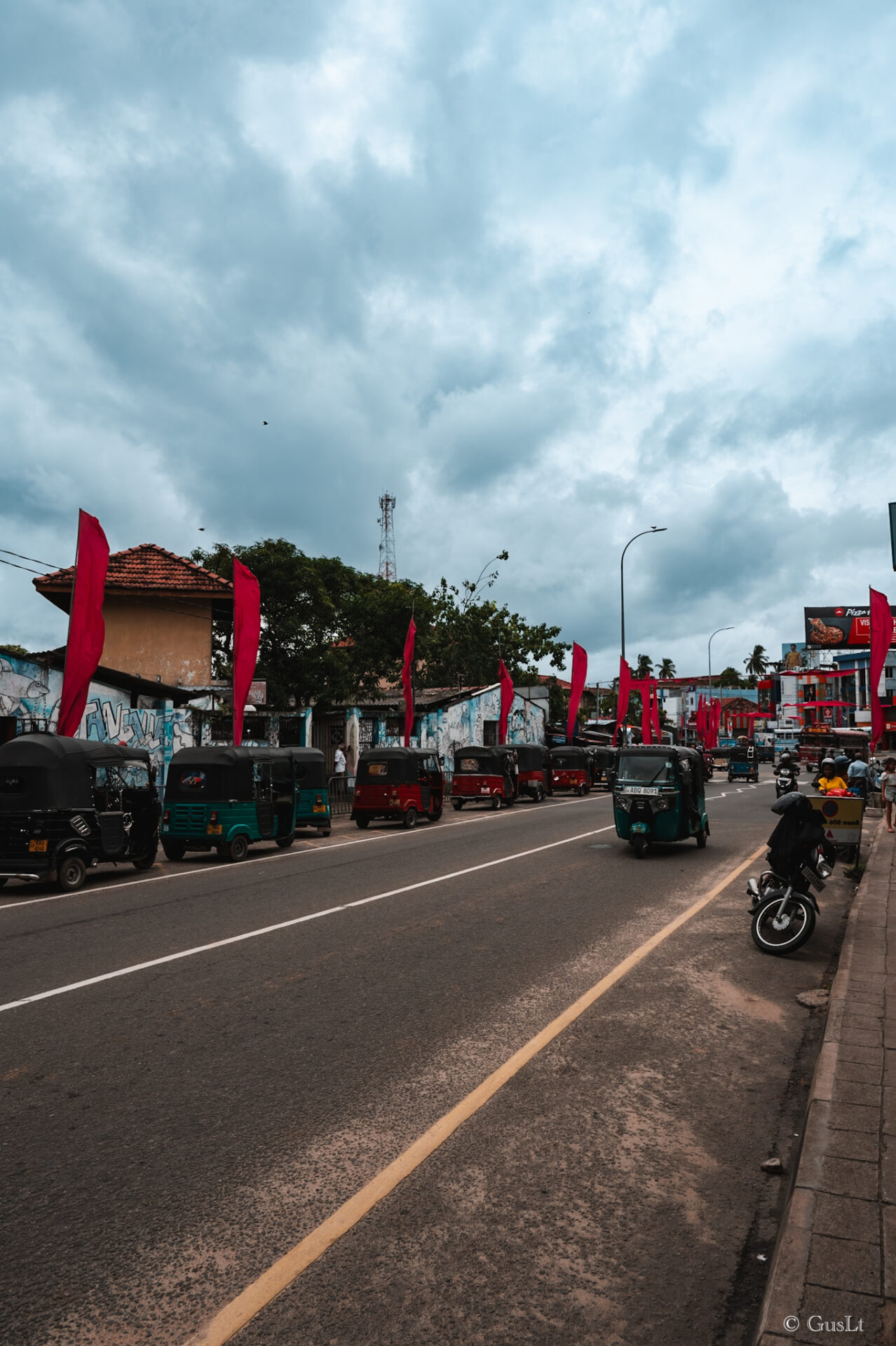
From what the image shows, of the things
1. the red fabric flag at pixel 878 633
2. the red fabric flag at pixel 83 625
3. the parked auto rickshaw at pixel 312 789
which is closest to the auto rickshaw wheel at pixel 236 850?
the parked auto rickshaw at pixel 312 789

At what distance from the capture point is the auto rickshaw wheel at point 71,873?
1251 centimetres

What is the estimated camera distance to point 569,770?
3469 cm

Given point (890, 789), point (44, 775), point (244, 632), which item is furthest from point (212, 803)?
point (890, 789)

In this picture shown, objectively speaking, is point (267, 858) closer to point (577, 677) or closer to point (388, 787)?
point (388, 787)

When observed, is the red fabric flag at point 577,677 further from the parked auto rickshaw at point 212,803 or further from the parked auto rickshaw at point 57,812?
the parked auto rickshaw at point 57,812

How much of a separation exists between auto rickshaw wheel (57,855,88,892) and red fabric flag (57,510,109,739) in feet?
12.8

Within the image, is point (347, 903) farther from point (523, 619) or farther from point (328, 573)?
point (523, 619)

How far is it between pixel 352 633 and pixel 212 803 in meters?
25.9

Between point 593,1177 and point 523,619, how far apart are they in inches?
1661

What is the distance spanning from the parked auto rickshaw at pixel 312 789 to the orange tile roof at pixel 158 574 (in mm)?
11138

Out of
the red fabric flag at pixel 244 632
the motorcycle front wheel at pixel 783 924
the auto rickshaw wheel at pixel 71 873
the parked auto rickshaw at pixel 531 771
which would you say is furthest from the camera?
the parked auto rickshaw at pixel 531 771

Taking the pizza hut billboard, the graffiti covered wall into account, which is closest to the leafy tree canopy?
the graffiti covered wall

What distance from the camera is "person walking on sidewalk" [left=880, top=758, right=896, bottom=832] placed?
1858 centimetres

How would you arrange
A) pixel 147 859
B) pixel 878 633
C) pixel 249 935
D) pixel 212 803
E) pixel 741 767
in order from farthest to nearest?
1. pixel 741 767
2. pixel 878 633
3. pixel 212 803
4. pixel 147 859
5. pixel 249 935
